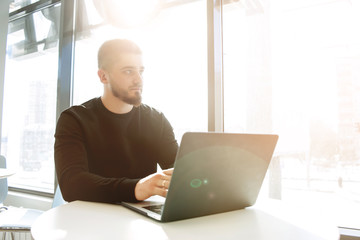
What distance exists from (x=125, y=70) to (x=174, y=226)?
0.97 meters

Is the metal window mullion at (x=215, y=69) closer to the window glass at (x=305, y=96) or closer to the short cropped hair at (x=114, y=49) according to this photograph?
the window glass at (x=305, y=96)

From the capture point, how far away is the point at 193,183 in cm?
74

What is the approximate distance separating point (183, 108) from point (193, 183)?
60.1 inches

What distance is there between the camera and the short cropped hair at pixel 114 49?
151 centimetres

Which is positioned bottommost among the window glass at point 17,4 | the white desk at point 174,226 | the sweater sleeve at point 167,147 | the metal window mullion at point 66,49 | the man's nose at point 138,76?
the white desk at point 174,226

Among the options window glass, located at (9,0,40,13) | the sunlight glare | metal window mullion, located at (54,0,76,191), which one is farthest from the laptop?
window glass, located at (9,0,40,13)

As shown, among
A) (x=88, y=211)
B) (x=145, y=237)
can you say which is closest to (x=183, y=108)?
(x=88, y=211)

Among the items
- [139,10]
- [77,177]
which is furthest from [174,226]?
[139,10]

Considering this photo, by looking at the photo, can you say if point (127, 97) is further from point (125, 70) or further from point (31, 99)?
point (31, 99)

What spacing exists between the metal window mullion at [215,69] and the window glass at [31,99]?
1728 mm

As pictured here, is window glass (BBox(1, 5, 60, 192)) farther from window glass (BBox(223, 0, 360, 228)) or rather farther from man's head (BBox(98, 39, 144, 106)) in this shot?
window glass (BBox(223, 0, 360, 228))

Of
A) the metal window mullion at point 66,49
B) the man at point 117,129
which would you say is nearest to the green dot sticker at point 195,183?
the man at point 117,129

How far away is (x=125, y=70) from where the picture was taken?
4.93ft

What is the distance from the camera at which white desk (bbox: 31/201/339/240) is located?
675 mm
